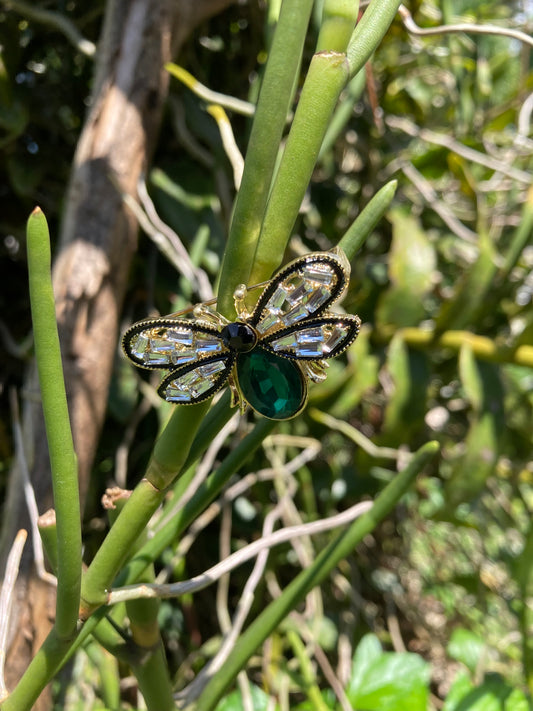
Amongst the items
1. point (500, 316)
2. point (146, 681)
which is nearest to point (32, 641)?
point (146, 681)

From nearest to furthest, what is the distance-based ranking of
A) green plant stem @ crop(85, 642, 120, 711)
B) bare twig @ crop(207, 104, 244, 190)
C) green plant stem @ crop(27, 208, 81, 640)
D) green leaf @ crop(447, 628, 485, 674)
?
green plant stem @ crop(27, 208, 81, 640) < bare twig @ crop(207, 104, 244, 190) < green plant stem @ crop(85, 642, 120, 711) < green leaf @ crop(447, 628, 485, 674)

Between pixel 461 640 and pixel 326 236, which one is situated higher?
pixel 326 236

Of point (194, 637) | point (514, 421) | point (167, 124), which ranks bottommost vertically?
point (194, 637)

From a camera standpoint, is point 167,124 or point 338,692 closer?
point 338,692

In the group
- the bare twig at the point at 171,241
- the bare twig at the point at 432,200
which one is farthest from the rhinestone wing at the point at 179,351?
the bare twig at the point at 432,200

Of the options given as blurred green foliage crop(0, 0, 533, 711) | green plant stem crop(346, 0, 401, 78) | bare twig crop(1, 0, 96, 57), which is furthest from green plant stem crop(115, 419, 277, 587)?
bare twig crop(1, 0, 96, 57)

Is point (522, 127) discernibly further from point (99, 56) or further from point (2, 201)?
point (2, 201)

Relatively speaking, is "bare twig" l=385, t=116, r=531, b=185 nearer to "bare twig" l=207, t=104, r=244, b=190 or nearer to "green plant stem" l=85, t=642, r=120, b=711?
"bare twig" l=207, t=104, r=244, b=190

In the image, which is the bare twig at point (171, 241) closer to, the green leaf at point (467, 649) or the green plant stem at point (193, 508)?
the green plant stem at point (193, 508)
